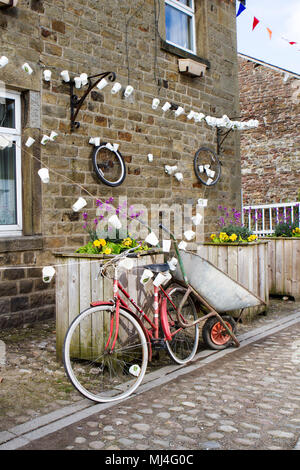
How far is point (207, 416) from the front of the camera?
10.4 ft

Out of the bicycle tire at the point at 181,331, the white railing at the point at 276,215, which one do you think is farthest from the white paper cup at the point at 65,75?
the white railing at the point at 276,215

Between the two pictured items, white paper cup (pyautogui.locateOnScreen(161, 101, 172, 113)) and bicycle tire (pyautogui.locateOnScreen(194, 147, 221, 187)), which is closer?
white paper cup (pyautogui.locateOnScreen(161, 101, 172, 113))

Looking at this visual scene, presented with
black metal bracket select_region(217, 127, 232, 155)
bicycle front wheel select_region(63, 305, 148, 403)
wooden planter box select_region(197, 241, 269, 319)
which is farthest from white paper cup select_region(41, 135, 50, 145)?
black metal bracket select_region(217, 127, 232, 155)

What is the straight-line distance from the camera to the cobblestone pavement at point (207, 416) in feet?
A: 9.15

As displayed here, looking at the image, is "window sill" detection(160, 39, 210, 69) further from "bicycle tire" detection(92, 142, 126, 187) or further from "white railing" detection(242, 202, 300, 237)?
"white railing" detection(242, 202, 300, 237)

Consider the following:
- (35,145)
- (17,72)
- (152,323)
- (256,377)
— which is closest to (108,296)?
(152,323)

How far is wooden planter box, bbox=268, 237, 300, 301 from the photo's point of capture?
7.60 meters

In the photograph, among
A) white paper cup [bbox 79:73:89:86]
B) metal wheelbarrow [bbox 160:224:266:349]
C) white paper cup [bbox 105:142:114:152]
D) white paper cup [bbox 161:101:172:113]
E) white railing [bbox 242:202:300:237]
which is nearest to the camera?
metal wheelbarrow [bbox 160:224:266:349]

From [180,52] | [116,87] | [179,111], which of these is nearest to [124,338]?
[116,87]

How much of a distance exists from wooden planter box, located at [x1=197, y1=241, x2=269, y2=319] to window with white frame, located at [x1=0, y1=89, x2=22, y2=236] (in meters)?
2.56

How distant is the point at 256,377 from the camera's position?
3.99m

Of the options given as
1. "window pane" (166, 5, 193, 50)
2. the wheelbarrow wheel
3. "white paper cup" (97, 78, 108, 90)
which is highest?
"window pane" (166, 5, 193, 50)

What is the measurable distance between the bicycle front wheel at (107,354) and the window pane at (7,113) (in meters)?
3.09

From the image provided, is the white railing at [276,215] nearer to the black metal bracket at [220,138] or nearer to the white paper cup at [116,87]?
the black metal bracket at [220,138]
